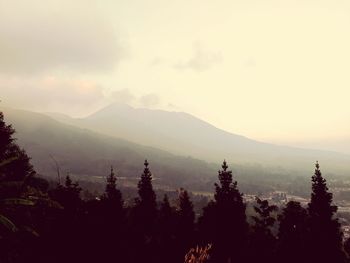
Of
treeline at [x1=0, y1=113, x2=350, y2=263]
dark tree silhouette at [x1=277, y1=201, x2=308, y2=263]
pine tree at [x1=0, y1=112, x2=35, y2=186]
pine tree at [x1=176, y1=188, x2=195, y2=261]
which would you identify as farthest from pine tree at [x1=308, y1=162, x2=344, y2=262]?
pine tree at [x1=0, y1=112, x2=35, y2=186]

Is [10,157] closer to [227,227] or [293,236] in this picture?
[227,227]

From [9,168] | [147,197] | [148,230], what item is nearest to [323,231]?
[148,230]

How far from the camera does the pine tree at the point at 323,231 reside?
38.8m

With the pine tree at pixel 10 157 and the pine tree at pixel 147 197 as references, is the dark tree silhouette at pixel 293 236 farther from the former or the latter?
the pine tree at pixel 10 157

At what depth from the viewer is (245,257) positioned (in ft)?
125

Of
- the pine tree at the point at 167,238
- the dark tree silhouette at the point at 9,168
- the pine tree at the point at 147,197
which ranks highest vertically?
the dark tree silhouette at the point at 9,168

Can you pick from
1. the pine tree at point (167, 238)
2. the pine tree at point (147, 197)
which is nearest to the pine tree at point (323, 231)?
the pine tree at point (167, 238)

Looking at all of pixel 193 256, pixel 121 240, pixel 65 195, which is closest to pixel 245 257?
pixel 121 240

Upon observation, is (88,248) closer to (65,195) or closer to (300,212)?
(65,195)

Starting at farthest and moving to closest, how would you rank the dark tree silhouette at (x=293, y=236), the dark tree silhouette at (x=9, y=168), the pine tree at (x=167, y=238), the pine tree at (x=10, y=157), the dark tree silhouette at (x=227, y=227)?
the dark tree silhouette at (x=293, y=236) → the pine tree at (x=167, y=238) → the dark tree silhouette at (x=227, y=227) → the pine tree at (x=10, y=157) → the dark tree silhouette at (x=9, y=168)

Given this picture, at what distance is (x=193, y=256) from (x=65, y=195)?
2297 cm

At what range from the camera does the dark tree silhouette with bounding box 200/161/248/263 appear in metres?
38.1

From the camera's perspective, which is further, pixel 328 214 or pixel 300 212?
pixel 300 212

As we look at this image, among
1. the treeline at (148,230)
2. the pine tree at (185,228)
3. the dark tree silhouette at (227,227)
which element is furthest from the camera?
the pine tree at (185,228)
